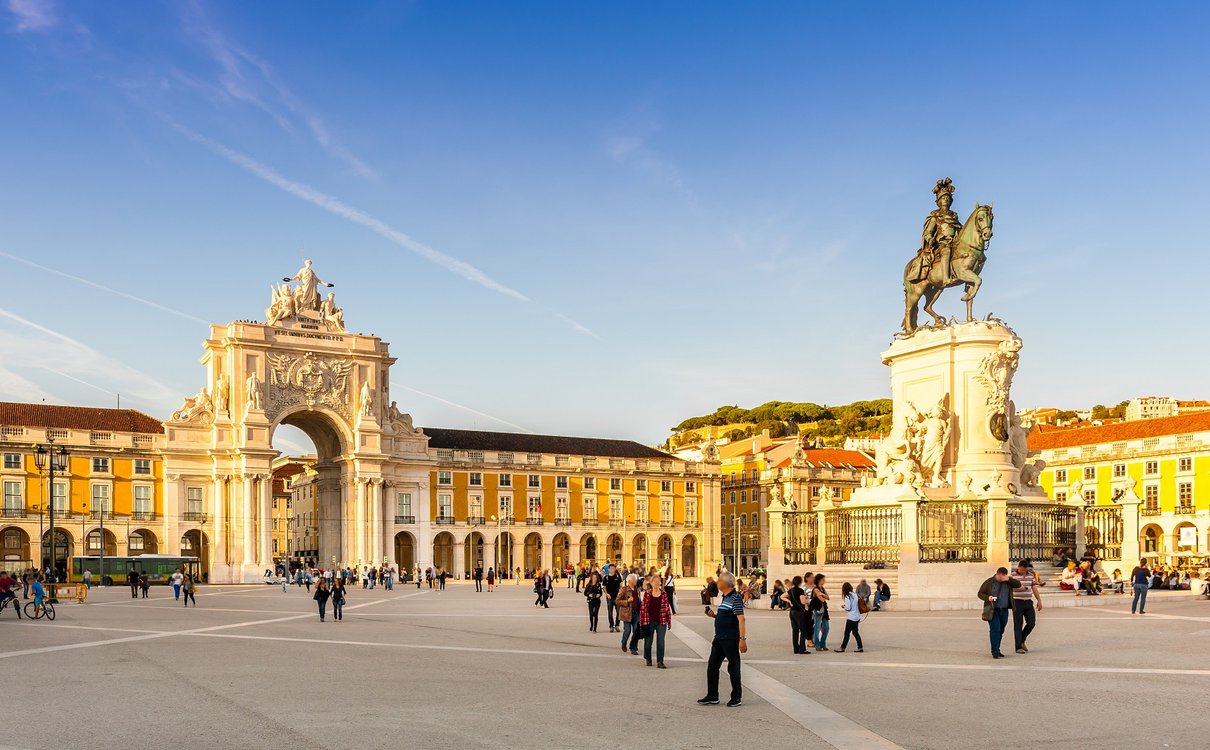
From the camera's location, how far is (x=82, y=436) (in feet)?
273

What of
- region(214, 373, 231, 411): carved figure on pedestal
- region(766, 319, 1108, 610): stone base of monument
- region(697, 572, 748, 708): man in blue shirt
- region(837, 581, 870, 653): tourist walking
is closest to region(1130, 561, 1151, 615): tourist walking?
region(766, 319, 1108, 610): stone base of monument

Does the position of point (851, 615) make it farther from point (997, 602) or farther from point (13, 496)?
point (13, 496)

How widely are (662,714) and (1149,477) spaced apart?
7407 cm

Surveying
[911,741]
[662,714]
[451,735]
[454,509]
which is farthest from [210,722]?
[454,509]

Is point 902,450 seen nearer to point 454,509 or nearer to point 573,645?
point 573,645

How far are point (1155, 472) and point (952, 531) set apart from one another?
177 feet

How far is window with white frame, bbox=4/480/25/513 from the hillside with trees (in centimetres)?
8188

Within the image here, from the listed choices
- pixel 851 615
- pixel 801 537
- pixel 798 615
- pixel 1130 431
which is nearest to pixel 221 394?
pixel 801 537

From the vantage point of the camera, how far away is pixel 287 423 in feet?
299

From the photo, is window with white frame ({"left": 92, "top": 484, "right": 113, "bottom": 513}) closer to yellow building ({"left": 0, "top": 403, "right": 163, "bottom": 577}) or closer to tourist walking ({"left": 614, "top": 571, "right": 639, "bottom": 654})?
yellow building ({"left": 0, "top": 403, "right": 163, "bottom": 577})

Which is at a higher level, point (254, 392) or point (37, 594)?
point (254, 392)

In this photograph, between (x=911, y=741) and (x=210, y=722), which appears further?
(x=210, y=722)

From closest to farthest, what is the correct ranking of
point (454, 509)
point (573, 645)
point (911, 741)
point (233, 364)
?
point (911, 741), point (573, 645), point (233, 364), point (454, 509)

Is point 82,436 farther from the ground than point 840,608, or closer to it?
farther from the ground
